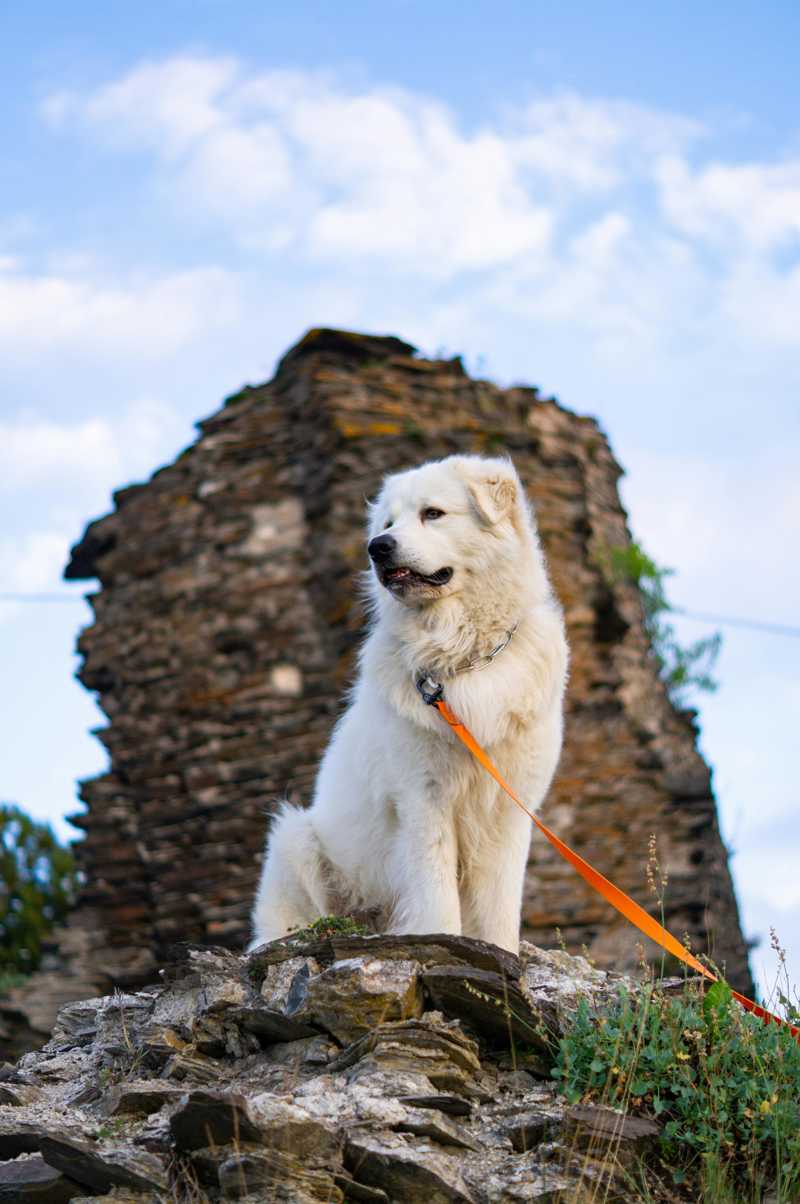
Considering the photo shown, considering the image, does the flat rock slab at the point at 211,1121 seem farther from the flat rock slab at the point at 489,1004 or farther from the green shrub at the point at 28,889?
the green shrub at the point at 28,889

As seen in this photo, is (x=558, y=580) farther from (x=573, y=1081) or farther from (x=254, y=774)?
(x=573, y=1081)

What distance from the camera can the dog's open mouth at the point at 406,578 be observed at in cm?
529

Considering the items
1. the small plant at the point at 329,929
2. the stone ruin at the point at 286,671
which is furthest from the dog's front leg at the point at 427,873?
the stone ruin at the point at 286,671

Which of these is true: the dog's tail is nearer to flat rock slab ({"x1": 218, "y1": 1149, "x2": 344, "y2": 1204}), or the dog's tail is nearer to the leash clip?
the leash clip

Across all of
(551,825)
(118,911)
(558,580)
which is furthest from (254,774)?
(558,580)

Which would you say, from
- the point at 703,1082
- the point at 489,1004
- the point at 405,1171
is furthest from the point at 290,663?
the point at 405,1171

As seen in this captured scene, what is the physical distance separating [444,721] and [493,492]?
102 cm

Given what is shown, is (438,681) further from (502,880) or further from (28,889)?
(28,889)

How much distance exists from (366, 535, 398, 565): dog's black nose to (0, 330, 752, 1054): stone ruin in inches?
240

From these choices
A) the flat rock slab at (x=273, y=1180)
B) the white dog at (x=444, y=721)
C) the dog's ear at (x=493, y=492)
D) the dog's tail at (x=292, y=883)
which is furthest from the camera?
the dog's tail at (x=292, y=883)

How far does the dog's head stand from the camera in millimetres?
5293

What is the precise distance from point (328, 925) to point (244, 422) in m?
8.15

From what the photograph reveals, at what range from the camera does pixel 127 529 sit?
1276 cm

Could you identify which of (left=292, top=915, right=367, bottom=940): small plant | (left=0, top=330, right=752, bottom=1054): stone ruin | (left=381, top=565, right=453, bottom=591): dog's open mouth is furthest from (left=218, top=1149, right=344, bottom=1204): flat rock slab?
(left=0, top=330, right=752, bottom=1054): stone ruin
